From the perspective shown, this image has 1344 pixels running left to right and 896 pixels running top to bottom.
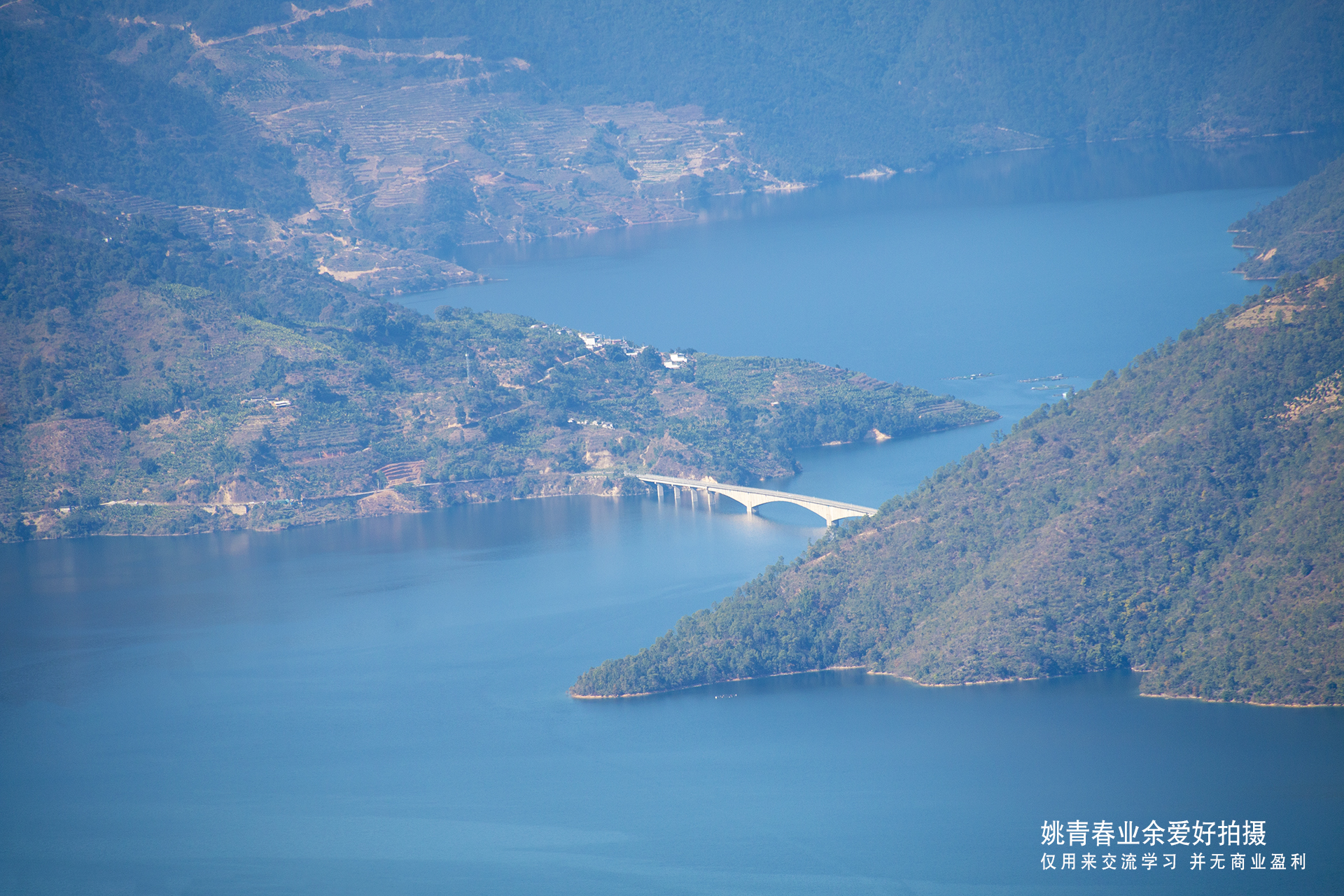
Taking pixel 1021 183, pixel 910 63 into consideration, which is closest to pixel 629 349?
pixel 1021 183

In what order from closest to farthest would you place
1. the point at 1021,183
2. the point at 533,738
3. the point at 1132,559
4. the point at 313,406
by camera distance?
the point at 533,738
the point at 1132,559
the point at 313,406
the point at 1021,183

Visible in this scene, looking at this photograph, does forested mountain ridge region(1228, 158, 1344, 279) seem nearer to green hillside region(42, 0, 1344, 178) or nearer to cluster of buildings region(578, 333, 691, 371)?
cluster of buildings region(578, 333, 691, 371)

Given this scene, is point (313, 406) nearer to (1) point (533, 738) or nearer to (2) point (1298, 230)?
(1) point (533, 738)

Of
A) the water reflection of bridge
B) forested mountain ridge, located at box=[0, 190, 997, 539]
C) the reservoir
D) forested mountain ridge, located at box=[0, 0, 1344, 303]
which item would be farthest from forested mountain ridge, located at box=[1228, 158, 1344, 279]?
forested mountain ridge, located at box=[0, 0, 1344, 303]

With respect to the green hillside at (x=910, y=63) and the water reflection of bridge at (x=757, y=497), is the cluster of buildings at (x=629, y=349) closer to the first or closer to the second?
the water reflection of bridge at (x=757, y=497)

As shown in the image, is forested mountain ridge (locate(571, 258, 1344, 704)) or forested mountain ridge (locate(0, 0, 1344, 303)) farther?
forested mountain ridge (locate(0, 0, 1344, 303))

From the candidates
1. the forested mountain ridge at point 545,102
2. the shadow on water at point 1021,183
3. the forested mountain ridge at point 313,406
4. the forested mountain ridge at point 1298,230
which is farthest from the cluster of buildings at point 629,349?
the shadow on water at point 1021,183

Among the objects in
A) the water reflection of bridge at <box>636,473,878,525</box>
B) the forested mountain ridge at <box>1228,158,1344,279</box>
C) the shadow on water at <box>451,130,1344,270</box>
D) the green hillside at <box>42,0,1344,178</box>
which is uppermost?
the green hillside at <box>42,0,1344,178</box>

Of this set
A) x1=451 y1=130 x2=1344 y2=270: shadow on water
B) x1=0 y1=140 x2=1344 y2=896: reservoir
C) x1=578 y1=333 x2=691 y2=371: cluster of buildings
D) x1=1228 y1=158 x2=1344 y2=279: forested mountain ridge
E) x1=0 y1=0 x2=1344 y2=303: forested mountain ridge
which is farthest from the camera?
x1=451 y1=130 x2=1344 y2=270: shadow on water
